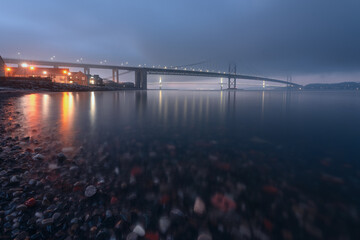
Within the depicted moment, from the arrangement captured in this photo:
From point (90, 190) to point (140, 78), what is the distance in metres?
65.5

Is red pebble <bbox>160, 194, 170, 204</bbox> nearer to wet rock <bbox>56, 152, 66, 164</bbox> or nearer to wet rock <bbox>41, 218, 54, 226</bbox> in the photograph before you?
wet rock <bbox>41, 218, 54, 226</bbox>

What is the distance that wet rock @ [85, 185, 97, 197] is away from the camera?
165cm

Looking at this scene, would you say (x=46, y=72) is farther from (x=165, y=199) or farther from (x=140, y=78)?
(x=165, y=199)

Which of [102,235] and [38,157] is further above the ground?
[38,157]

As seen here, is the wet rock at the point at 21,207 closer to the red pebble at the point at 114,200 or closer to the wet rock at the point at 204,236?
the red pebble at the point at 114,200

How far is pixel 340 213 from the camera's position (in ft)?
4.90

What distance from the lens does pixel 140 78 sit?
63.8 meters

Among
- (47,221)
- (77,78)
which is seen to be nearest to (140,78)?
(77,78)

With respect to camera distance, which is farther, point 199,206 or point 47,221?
point 199,206

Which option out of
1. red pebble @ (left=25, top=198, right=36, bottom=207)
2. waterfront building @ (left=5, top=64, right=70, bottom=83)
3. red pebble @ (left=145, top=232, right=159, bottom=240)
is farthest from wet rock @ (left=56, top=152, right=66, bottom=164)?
waterfront building @ (left=5, top=64, right=70, bottom=83)

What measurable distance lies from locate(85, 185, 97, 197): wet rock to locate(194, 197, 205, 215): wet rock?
3.14ft

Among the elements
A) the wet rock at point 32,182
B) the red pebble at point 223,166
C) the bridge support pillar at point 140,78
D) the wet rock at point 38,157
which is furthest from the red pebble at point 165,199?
the bridge support pillar at point 140,78

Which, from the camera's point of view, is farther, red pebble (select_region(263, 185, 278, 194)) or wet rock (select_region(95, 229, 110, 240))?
red pebble (select_region(263, 185, 278, 194))

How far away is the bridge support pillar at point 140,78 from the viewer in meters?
63.1
